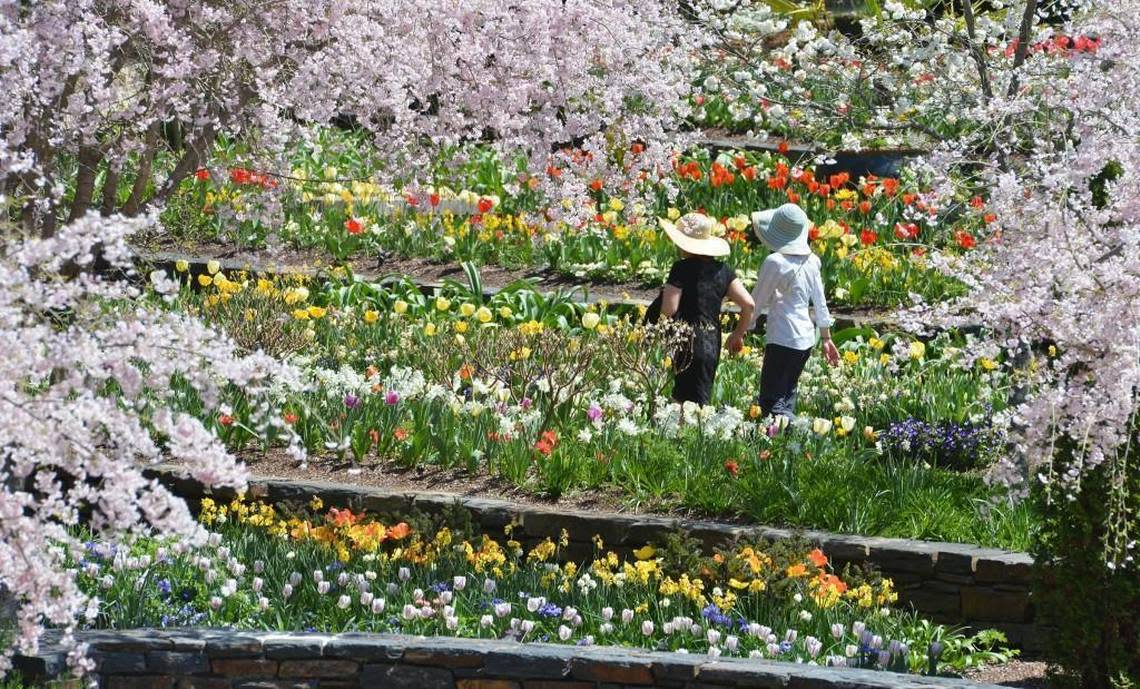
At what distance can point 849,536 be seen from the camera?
6.02m

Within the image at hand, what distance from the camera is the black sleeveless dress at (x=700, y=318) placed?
7621 millimetres

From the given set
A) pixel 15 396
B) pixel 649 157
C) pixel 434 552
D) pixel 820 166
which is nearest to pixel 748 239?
pixel 820 166

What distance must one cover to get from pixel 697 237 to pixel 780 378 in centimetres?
76

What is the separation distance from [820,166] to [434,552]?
7.47m

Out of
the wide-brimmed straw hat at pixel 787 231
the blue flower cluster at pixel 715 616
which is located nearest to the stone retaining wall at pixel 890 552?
the blue flower cluster at pixel 715 616

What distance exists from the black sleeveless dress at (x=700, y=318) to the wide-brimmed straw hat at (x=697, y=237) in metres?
0.09

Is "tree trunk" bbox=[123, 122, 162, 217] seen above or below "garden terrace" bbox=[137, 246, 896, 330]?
above

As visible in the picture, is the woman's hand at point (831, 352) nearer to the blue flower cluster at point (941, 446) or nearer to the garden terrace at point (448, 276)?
the blue flower cluster at point (941, 446)

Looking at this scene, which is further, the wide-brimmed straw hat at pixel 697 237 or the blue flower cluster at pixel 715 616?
the wide-brimmed straw hat at pixel 697 237

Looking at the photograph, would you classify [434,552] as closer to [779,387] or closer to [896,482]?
[896,482]

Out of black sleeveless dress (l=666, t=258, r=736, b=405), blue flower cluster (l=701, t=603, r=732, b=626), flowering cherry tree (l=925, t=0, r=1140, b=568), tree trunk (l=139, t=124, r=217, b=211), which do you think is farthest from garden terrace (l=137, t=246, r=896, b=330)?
blue flower cluster (l=701, t=603, r=732, b=626)

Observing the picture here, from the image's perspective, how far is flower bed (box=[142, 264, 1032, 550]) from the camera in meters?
6.28

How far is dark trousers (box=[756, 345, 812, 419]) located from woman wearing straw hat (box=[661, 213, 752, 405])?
0.18 meters

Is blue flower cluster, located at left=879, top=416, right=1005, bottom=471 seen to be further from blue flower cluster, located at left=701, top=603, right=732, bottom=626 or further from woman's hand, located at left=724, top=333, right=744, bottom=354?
blue flower cluster, located at left=701, top=603, right=732, bottom=626
